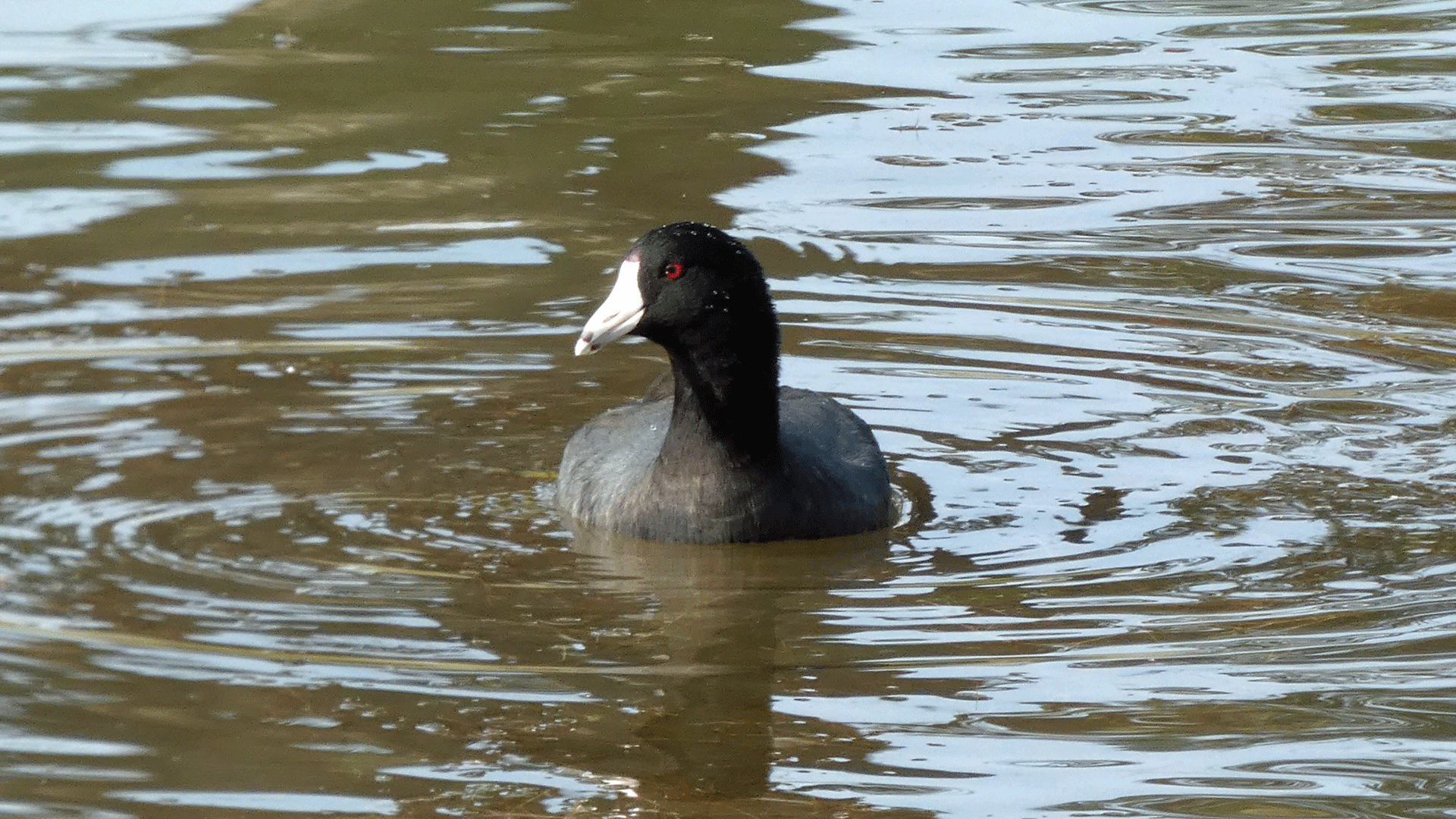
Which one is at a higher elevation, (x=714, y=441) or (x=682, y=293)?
(x=682, y=293)

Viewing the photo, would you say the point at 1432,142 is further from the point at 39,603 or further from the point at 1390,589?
the point at 39,603

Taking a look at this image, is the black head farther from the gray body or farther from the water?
the water

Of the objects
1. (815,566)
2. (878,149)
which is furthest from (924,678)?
(878,149)

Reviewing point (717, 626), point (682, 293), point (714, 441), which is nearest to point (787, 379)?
point (714, 441)

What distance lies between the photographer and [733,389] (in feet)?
20.7

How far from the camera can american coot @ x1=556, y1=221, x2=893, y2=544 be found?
620 cm

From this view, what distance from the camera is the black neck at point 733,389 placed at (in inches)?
247

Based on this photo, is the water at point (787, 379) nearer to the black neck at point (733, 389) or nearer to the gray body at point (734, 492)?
the gray body at point (734, 492)

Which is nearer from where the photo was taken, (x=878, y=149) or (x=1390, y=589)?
(x=1390, y=589)

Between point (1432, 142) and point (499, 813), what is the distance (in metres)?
7.91

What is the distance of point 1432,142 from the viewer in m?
10.9

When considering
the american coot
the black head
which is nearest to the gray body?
the american coot

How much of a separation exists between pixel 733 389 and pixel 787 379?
167cm

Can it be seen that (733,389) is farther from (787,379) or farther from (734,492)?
(787,379)
